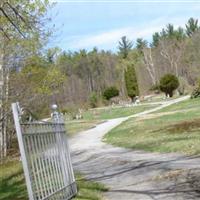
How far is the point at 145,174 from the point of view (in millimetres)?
12711

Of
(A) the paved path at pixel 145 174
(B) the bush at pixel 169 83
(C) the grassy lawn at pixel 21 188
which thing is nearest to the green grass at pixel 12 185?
(C) the grassy lawn at pixel 21 188

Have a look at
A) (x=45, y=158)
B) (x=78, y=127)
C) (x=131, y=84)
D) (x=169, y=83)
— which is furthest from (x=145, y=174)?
(x=131, y=84)

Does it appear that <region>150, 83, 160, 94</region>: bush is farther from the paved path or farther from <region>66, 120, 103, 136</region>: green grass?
the paved path

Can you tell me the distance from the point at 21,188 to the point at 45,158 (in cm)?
472

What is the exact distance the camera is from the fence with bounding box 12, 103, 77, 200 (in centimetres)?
769

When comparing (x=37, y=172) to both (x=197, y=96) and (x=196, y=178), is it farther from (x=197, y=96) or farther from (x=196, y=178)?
(x=197, y=96)

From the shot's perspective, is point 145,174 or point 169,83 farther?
point 169,83

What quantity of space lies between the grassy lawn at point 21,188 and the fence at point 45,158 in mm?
347

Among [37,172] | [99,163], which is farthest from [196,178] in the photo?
[99,163]

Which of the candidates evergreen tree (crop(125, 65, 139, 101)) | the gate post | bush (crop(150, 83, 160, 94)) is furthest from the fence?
bush (crop(150, 83, 160, 94))

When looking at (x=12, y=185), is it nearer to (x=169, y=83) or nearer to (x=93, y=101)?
(x=169, y=83)

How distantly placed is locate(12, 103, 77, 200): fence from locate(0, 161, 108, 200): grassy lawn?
0.35 meters

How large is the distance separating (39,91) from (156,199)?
18.2 metres

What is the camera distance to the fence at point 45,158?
7688 mm
